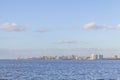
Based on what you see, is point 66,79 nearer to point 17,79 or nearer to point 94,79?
point 94,79

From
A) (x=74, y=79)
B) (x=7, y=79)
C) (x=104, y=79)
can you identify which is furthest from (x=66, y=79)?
(x=7, y=79)

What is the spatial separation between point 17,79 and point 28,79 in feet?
7.84

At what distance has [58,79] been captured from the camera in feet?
247

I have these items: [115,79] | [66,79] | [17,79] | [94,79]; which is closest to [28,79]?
[17,79]

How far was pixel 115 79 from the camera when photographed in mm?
76125

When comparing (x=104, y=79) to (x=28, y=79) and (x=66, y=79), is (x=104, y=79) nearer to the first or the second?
(x=66, y=79)

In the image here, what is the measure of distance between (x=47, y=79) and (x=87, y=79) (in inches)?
350

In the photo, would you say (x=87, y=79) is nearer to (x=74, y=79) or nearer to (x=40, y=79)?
(x=74, y=79)

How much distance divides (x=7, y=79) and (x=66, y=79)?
13268 millimetres

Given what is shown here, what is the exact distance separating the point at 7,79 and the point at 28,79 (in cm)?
494

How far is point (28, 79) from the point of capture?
74.5 metres

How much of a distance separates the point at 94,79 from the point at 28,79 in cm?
1450

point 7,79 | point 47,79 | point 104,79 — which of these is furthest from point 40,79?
point 104,79

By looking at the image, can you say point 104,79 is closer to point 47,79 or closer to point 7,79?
point 47,79
